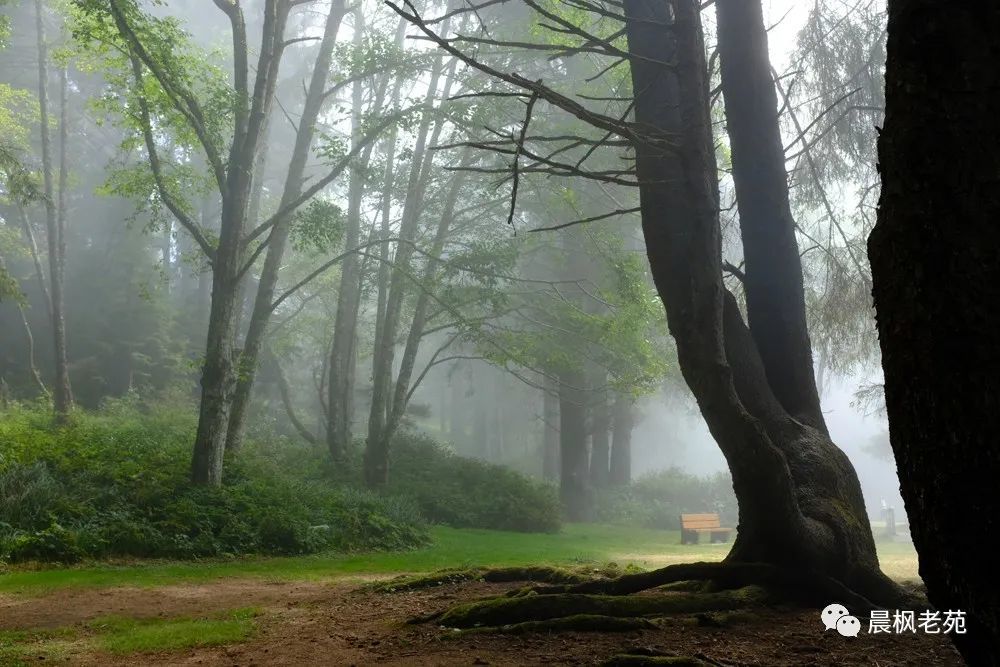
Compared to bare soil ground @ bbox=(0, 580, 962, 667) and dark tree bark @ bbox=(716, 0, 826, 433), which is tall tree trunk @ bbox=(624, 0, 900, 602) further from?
bare soil ground @ bbox=(0, 580, 962, 667)

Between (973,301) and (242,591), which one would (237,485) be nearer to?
(242,591)

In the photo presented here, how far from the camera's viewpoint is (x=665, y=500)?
102 ft

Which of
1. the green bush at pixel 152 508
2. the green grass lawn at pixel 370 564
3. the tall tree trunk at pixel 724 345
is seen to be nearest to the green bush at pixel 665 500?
the green grass lawn at pixel 370 564

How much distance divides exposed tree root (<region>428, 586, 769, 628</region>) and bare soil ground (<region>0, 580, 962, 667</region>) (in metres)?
0.20

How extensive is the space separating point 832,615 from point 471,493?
1477 centimetres

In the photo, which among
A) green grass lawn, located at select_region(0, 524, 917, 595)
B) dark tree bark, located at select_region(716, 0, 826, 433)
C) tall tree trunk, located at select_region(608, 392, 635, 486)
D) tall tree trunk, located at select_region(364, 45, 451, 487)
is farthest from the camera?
tall tree trunk, located at select_region(608, 392, 635, 486)

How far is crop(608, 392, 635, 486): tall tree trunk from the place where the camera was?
29.8 metres

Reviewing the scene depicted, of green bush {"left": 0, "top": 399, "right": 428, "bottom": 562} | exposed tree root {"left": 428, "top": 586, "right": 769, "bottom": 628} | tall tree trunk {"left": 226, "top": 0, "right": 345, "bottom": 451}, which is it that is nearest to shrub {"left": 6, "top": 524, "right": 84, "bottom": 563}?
green bush {"left": 0, "top": 399, "right": 428, "bottom": 562}

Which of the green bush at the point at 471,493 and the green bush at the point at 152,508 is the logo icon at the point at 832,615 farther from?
the green bush at the point at 471,493

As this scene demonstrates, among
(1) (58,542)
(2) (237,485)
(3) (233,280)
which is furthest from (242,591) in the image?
(3) (233,280)

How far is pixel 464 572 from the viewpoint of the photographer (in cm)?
741

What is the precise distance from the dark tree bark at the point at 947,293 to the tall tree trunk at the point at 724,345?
271 centimetres

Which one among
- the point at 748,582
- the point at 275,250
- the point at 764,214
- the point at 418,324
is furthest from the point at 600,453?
the point at 748,582

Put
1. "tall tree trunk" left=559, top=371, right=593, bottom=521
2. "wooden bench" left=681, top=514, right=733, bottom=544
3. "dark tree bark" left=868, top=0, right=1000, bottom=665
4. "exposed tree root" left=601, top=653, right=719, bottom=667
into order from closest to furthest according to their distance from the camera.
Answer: "dark tree bark" left=868, top=0, right=1000, bottom=665
"exposed tree root" left=601, top=653, right=719, bottom=667
"wooden bench" left=681, top=514, right=733, bottom=544
"tall tree trunk" left=559, top=371, right=593, bottom=521
